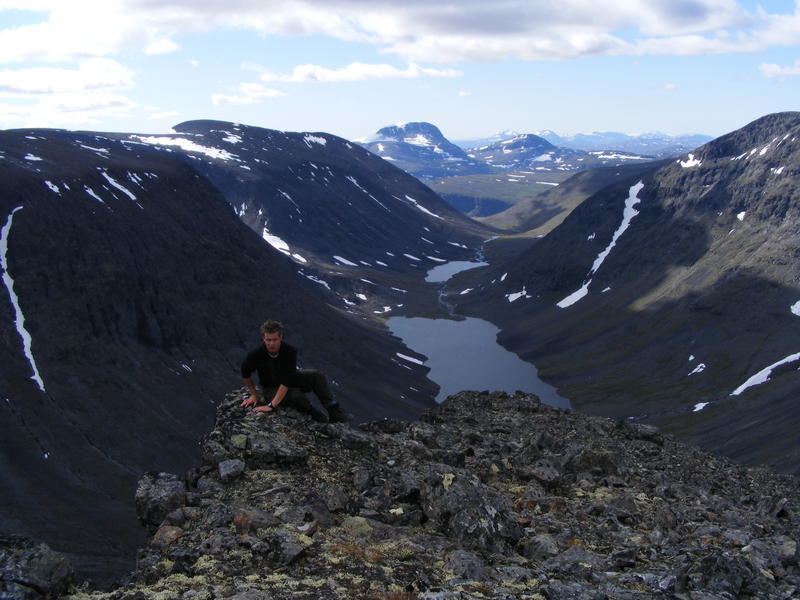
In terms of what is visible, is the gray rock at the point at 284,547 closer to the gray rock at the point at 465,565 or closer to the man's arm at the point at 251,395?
the gray rock at the point at 465,565

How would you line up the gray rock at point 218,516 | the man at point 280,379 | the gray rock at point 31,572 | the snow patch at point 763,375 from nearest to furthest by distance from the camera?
the gray rock at point 31,572, the gray rock at point 218,516, the man at point 280,379, the snow patch at point 763,375

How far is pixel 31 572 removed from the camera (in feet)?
37.9

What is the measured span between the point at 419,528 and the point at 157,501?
6054 mm

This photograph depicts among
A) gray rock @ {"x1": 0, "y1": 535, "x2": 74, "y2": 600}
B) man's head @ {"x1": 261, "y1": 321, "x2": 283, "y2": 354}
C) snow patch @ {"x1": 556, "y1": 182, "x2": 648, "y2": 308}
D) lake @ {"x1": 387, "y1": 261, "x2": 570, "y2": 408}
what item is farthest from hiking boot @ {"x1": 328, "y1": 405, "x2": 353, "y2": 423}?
snow patch @ {"x1": 556, "y1": 182, "x2": 648, "y2": 308}

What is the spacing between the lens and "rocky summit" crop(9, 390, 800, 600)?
1270 centimetres

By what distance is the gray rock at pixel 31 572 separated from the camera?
1125 cm

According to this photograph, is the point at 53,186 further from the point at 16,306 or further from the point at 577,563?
the point at 577,563

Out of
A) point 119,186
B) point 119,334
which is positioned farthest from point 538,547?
point 119,186

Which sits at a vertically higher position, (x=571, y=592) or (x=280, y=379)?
(x=280, y=379)

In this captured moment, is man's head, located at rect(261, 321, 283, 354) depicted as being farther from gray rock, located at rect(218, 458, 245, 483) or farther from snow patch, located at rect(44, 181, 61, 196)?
snow patch, located at rect(44, 181, 61, 196)

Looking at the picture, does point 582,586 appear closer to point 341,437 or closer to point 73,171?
point 341,437

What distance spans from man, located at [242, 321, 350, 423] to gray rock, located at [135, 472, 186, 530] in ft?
10.8

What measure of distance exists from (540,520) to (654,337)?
12121 cm

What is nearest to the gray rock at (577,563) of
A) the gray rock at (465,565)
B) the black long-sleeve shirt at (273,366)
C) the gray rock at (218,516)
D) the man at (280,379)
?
the gray rock at (465,565)
